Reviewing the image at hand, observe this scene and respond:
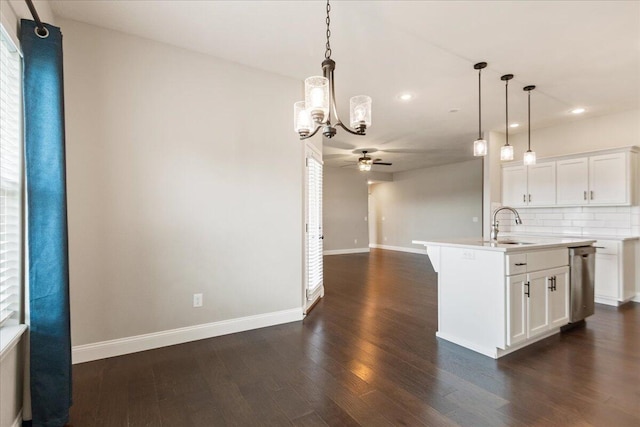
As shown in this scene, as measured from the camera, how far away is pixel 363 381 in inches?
88.9

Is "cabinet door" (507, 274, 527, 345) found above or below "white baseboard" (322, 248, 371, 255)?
above

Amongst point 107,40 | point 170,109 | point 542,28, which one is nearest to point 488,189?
point 542,28

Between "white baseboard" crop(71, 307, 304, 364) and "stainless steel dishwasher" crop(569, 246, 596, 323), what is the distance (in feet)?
9.78

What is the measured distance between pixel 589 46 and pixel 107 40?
4398 millimetres

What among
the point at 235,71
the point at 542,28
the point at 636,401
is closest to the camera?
the point at 636,401

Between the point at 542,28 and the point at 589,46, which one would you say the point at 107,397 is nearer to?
the point at 542,28

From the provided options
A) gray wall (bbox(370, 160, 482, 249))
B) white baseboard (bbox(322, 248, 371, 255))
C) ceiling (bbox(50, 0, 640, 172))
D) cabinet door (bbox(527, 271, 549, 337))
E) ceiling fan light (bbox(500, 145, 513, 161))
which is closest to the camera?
ceiling (bbox(50, 0, 640, 172))

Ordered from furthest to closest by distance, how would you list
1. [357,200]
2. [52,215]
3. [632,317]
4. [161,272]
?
1. [357,200]
2. [632,317]
3. [161,272]
4. [52,215]

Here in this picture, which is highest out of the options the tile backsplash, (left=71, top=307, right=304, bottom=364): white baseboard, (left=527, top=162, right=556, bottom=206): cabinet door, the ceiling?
the ceiling

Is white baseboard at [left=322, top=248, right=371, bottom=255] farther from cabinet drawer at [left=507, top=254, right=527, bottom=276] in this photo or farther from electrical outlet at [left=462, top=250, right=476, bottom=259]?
cabinet drawer at [left=507, top=254, right=527, bottom=276]

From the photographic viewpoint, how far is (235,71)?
126 inches

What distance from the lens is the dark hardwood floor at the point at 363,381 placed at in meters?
1.87

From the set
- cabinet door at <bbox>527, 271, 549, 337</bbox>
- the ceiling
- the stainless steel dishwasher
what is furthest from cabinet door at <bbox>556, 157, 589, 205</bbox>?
cabinet door at <bbox>527, 271, 549, 337</bbox>

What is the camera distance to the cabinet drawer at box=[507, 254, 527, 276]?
102 inches
